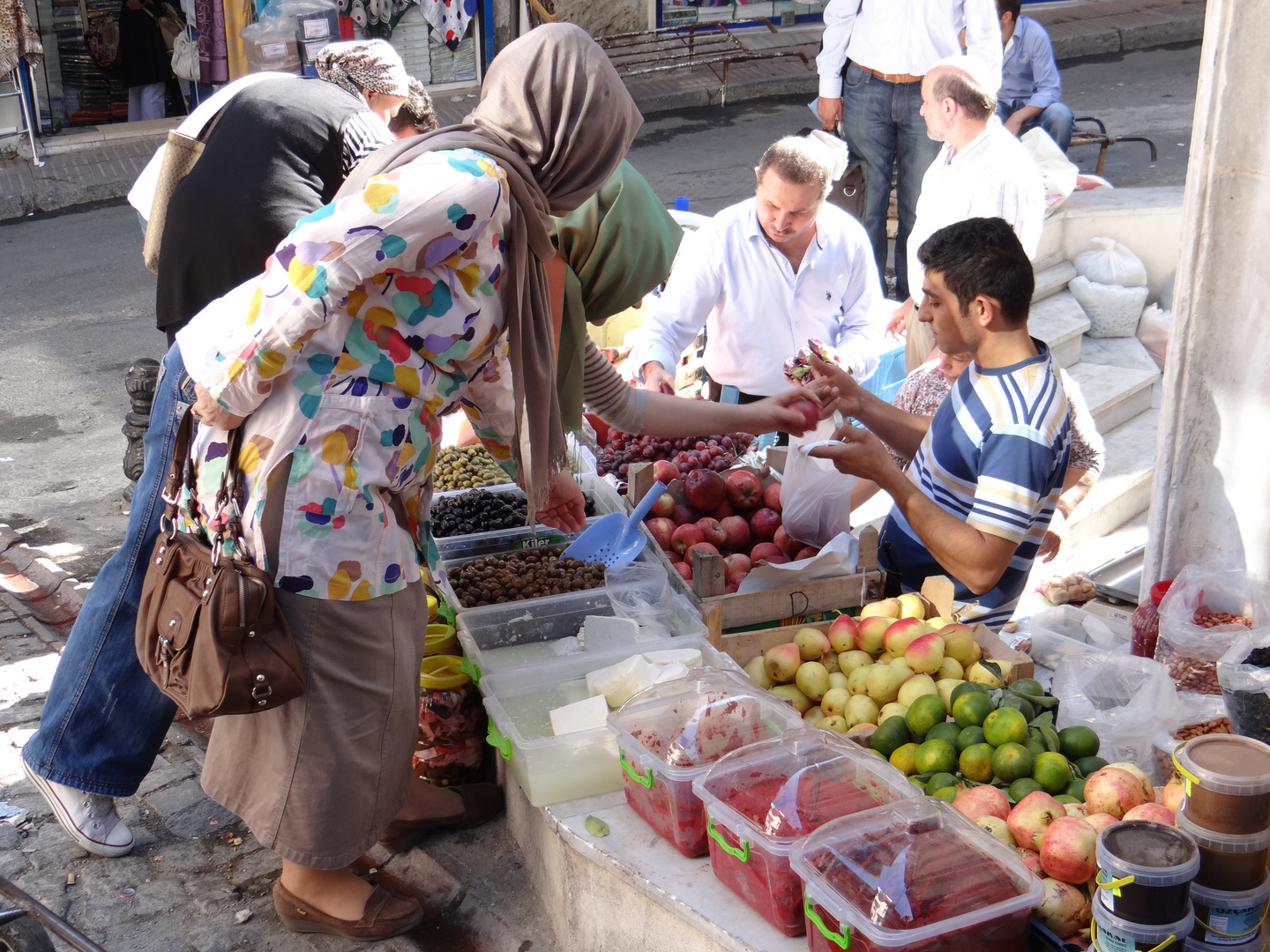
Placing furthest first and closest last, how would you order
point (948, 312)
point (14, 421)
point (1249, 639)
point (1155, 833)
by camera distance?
1. point (14, 421)
2. point (948, 312)
3. point (1249, 639)
4. point (1155, 833)

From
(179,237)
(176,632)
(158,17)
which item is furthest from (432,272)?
(158,17)

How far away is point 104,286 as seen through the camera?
27.7 feet

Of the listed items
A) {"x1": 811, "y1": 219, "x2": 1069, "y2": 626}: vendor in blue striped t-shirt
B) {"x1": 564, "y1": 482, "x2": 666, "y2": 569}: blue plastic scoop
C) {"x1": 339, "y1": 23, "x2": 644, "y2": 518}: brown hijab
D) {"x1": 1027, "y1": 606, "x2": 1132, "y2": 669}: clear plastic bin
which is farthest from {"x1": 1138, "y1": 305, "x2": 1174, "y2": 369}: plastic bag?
{"x1": 339, "y1": 23, "x2": 644, "y2": 518}: brown hijab

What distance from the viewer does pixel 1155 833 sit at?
187 centimetres

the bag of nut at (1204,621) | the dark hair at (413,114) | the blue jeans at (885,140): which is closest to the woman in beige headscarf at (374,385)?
the bag of nut at (1204,621)

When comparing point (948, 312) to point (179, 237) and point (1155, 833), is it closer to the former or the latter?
point (1155, 833)

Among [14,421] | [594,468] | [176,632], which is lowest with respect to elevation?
[14,421]

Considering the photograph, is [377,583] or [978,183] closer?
[377,583]

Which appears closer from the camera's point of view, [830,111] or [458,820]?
[458,820]

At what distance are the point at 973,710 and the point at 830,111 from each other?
16.9 ft

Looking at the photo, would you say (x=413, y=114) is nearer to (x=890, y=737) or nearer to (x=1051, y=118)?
(x=890, y=737)

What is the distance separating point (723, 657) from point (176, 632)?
4.24ft

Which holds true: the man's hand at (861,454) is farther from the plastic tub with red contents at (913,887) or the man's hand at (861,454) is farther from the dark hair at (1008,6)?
the dark hair at (1008,6)

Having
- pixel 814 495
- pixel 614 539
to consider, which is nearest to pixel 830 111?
pixel 814 495
